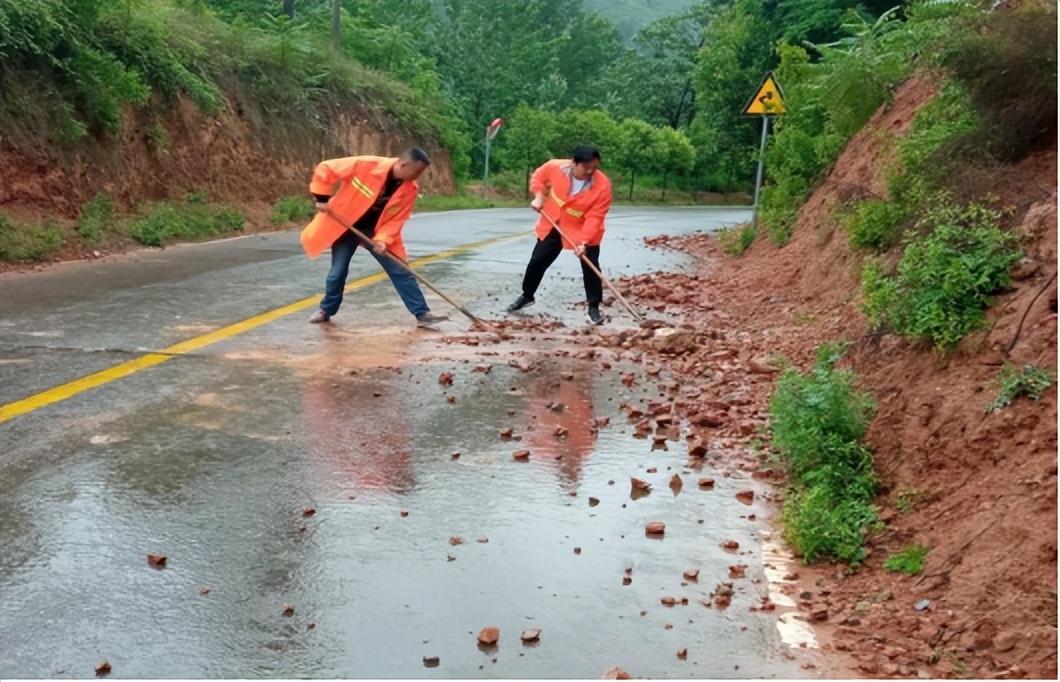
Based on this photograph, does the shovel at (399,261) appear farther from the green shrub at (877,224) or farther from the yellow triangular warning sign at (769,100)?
the yellow triangular warning sign at (769,100)

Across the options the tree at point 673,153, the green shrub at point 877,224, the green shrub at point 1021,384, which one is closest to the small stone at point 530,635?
the green shrub at point 1021,384

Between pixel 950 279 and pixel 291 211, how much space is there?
16042mm

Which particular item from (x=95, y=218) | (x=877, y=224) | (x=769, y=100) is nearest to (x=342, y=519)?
(x=877, y=224)

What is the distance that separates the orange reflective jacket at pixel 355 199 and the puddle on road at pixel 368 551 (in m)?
3.16

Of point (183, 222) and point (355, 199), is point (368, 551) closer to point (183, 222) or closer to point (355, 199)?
point (355, 199)

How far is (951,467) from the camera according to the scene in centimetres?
480

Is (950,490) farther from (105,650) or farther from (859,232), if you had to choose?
(859,232)

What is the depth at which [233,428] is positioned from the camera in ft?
19.6

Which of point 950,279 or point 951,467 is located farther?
point 950,279

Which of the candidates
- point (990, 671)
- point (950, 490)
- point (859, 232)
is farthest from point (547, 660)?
point (859, 232)

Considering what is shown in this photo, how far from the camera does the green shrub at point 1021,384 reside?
464 centimetres

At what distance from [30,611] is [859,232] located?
270 inches

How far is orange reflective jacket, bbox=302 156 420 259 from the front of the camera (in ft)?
30.6

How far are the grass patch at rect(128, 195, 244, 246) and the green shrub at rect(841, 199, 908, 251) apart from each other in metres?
9.44
